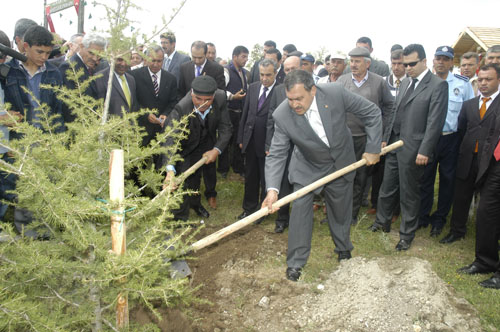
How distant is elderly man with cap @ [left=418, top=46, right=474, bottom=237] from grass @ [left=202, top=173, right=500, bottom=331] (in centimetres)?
36

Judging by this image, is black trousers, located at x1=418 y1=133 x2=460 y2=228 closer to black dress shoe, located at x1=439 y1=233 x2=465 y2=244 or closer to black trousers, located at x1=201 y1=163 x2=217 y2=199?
black dress shoe, located at x1=439 y1=233 x2=465 y2=244

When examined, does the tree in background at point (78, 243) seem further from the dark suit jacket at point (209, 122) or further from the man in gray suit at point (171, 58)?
the man in gray suit at point (171, 58)

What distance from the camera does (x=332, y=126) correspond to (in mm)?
4062

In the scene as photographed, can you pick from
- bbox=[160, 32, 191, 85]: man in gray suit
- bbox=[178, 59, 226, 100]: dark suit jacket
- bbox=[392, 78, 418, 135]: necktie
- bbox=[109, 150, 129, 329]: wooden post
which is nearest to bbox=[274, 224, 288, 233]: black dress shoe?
bbox=[392, 78, 418, 135]: necktie

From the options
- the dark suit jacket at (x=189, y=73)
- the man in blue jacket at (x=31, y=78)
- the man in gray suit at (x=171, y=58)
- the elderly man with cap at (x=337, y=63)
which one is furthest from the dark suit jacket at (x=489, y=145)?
the man in gray suit at (x=171, y=58)

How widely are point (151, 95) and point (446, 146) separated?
14.6 ft

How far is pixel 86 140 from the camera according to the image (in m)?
2.44

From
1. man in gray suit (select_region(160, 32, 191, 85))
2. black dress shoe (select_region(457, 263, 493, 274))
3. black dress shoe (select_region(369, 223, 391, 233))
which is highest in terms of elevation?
man in gray suit (select_region(160, 32, 191, 85))

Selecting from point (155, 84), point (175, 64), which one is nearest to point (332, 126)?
point (155, 84)

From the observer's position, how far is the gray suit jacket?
4016 millimetres

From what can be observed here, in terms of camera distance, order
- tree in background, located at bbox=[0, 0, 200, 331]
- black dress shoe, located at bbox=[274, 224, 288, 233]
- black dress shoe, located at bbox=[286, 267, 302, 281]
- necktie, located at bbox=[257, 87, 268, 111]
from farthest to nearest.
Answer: necktie, located at bbox=[257, 87, 268, 111] < black dress shoe, located at bbox=[274, 224, 288, 233] < black dress shoe, located at bbox=[286, 267, 302, 281] < tree in background, located at bbox=[0, 0, 200, 331]

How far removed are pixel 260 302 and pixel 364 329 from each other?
0.95 metres

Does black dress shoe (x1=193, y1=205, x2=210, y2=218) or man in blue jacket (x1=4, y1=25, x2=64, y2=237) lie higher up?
man in blue jacket (x1=4, y1=25, x2=64, y2=237)

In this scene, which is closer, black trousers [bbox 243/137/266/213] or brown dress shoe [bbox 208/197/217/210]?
black trousers [bbox 243/137/266/213]
